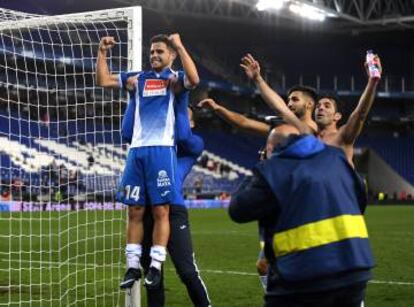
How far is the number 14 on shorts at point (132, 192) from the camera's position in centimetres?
571

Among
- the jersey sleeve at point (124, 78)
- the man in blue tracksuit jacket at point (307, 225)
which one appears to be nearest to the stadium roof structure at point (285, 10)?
the jersey sleeve at point (124, 78)

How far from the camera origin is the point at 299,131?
397 centimetres

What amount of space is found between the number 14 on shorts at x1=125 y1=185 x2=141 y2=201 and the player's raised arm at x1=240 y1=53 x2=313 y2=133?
1.25 meters

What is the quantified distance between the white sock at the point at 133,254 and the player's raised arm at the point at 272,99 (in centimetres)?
157

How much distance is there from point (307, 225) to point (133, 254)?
2.44 metres

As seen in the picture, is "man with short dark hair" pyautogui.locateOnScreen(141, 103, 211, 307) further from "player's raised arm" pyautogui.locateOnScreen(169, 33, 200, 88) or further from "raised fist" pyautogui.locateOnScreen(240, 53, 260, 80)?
"raised fist" pyautogui.locateOnScreen(240, 53, 260, 80)

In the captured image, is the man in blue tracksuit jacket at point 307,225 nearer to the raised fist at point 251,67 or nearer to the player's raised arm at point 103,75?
the raised fist at point 251,67

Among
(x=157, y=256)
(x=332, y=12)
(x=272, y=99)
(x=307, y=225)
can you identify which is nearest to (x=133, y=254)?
(x=157, y=256)

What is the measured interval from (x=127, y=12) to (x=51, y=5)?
2868 centimetres

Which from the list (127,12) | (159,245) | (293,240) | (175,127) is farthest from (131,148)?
(293,240)

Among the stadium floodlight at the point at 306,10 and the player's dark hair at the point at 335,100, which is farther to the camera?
the stadium floodlight at the point at 306,10

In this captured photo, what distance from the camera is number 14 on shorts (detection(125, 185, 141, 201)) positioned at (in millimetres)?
5711

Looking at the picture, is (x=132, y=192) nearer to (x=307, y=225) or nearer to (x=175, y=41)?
(x=175, y=41)

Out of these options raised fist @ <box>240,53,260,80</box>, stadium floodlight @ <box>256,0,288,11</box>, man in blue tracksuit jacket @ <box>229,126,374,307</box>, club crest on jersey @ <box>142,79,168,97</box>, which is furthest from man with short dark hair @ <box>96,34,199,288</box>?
stadium floodlight @ <box>256,0,288,11</box>
